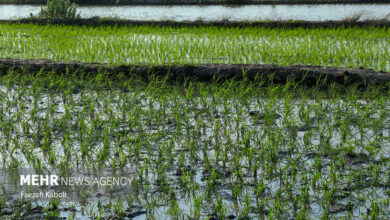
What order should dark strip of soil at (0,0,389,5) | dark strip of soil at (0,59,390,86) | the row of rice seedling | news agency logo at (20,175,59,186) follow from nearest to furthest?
news agency logo at (20,175,59,186)
dark strip of soil at (0,59,390,86)
the row of rice seedling
dark strip of soil at (0,0,389,5)

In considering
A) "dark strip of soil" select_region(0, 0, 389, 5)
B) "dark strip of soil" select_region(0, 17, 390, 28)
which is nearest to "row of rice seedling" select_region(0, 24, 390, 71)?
"dark strip of soil" select_region(0, 17, 390, 28)

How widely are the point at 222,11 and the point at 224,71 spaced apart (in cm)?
832

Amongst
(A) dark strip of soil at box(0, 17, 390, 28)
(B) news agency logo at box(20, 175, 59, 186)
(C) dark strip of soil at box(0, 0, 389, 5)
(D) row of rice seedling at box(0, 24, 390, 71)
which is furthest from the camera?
(C) dark strip of soil at box(0, 0, 389, 5)

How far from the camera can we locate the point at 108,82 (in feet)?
17.0

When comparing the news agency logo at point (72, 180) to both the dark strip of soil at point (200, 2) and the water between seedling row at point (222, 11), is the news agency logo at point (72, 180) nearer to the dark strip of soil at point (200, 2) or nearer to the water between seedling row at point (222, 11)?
the water between seedling row at point (222, 11)

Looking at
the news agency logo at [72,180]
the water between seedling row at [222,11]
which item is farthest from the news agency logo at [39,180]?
the water between seedling row at [222,11]

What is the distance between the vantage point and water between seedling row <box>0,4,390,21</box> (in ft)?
38.3

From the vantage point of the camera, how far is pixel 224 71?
17.4ft

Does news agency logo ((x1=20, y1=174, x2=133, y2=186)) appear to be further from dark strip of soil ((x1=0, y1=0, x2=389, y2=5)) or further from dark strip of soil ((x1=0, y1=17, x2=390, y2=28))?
dark strip of soil ((x1=0, y1=0, x2=389, y2=5))

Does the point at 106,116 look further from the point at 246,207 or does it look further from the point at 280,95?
the point at 246,207

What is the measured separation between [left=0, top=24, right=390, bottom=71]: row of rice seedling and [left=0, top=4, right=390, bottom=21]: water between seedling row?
9.84 feet

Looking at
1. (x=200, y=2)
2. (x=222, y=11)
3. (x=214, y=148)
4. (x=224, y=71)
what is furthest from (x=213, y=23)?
(x=214, y=148)

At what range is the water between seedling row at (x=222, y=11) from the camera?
38.3ft

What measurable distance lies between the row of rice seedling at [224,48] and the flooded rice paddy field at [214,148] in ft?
4.10
